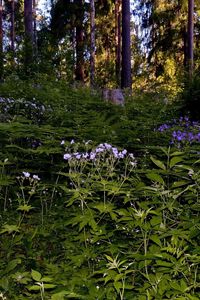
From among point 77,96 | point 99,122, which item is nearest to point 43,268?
point 99,122

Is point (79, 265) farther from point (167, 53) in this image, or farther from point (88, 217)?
point (167, 53)

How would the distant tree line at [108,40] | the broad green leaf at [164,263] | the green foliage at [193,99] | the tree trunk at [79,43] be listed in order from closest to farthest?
the broad green leaf at [164,263]
the green foliage at [193,99]
the distant tree line at [108,40]
the tree trunk at [79,43]

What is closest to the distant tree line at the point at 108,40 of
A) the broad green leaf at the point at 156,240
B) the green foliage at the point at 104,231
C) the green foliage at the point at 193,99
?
the green foliage at the point at 193,99

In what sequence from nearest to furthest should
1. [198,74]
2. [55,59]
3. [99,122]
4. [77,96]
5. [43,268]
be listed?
[43,268] < [99,122] < [77,96] < [198,74] < [55,59]

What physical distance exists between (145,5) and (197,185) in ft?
87.0

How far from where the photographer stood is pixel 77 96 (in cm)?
664

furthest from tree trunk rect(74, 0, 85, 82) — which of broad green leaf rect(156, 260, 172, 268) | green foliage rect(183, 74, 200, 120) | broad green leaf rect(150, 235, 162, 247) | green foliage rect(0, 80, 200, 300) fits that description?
broad green leaf rect(156, 260, 172, 268)

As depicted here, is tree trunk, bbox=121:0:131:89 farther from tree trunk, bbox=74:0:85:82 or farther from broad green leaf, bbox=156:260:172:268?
broad green leaf, bbox=156:260:172:268

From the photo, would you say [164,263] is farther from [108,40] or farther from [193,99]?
[108,40]

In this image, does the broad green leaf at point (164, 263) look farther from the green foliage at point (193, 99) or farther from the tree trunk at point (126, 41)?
the tree trunk at point (126, 41)

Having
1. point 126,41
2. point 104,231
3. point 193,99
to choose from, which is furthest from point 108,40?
point 104,231

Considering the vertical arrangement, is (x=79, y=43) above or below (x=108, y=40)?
below

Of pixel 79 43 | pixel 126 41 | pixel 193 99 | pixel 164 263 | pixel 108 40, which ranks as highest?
pixel 108 40

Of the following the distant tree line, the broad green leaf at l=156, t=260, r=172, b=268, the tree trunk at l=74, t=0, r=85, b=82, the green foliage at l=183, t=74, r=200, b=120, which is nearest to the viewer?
the broad green leaf at l=156, t=260, r=172, b=268
